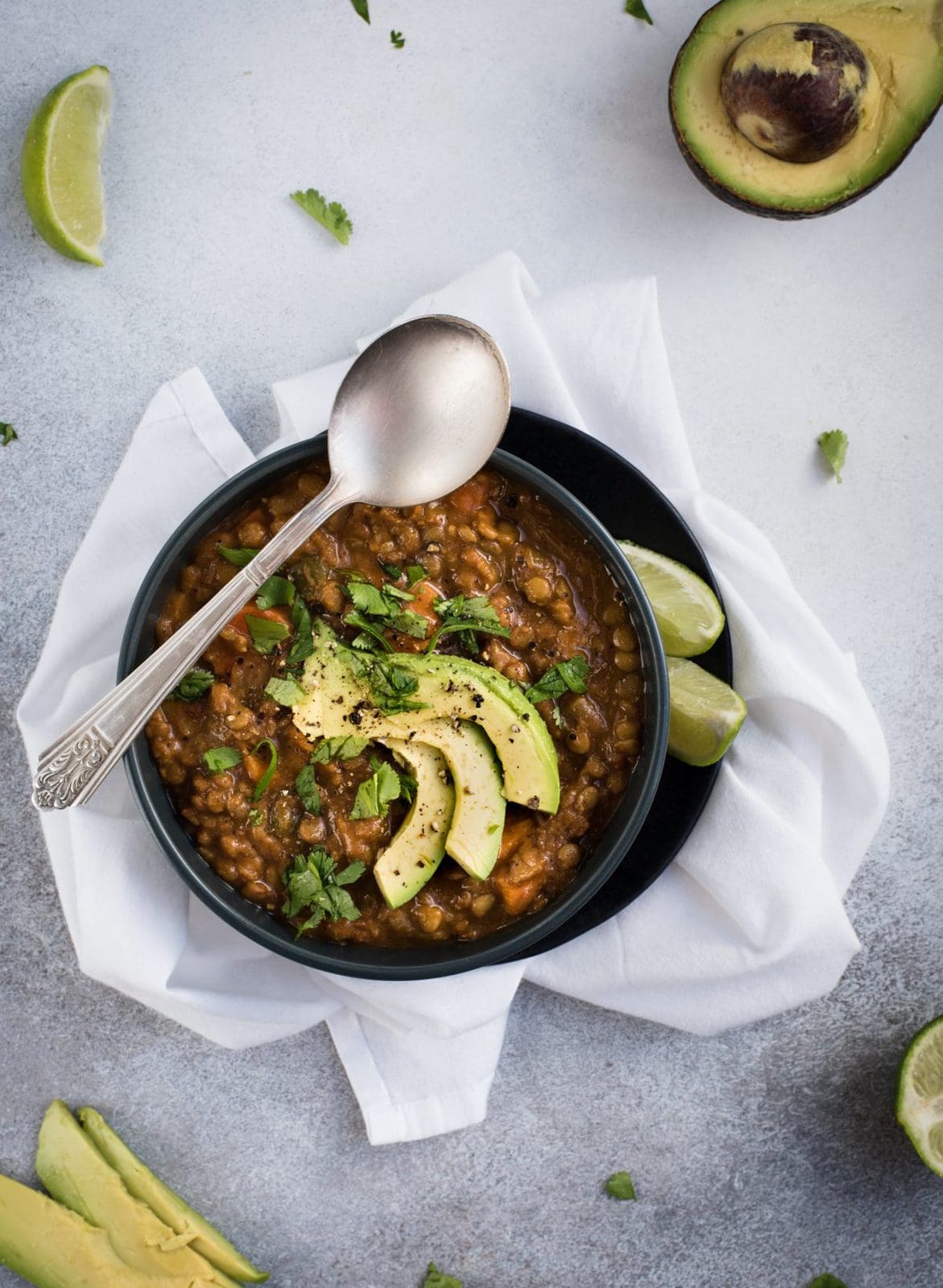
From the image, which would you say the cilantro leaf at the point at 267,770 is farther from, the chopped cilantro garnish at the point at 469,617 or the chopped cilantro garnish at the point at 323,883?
the chopped cilantro garnish at the point at 469,617

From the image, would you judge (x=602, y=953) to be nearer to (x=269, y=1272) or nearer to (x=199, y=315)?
(x=269, y=1272)

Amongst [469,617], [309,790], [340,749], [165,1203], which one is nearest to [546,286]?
[469,617]

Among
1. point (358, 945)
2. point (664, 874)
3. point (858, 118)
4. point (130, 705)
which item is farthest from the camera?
point (664, 874)

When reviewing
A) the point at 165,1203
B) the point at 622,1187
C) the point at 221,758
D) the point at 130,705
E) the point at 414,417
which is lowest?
the point at 165,1203

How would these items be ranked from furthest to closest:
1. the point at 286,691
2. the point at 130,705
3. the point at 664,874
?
the point at 664,874 < the point at 286,691 < the point at 130,705

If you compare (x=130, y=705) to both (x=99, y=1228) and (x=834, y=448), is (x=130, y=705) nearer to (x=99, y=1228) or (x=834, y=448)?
(x=99, y=1228)

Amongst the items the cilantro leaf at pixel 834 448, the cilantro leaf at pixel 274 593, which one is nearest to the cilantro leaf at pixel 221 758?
the cilantro leaf at pixel 274 593

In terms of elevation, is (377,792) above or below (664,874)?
above

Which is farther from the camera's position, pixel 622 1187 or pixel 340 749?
pixel 622 1187
